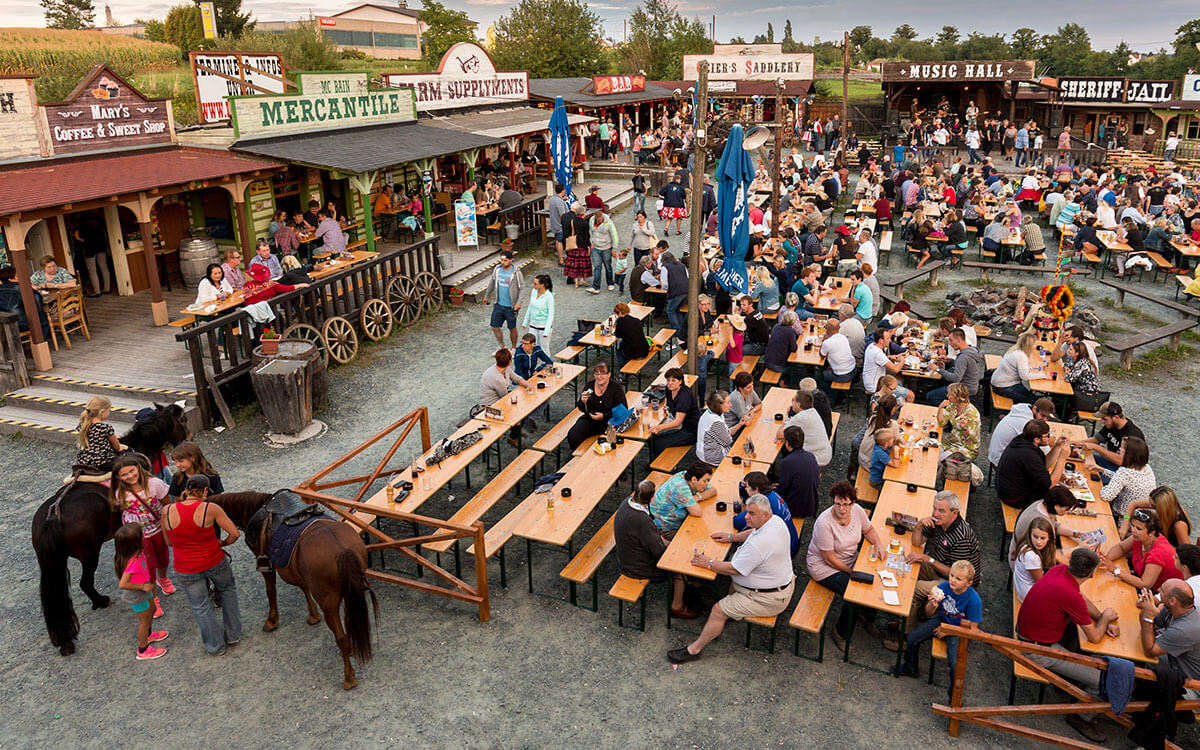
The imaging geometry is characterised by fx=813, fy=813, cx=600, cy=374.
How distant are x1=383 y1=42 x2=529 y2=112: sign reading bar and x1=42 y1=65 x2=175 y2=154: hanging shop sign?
821 cm

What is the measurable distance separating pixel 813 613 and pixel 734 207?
619cm

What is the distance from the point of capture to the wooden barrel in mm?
11125

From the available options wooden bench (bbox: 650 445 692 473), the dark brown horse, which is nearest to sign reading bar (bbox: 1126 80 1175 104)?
wooden bench (bbox: 650 445 692 473)

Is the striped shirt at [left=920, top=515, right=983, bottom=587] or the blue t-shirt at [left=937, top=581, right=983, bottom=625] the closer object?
the blue t-shirt at [left=937, top=581, right=983, bottom=625]

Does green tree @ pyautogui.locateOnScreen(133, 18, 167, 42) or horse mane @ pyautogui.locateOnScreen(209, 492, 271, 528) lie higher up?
green tree @ pyautogui.locateOnScreen(133, 18, 167, 42)

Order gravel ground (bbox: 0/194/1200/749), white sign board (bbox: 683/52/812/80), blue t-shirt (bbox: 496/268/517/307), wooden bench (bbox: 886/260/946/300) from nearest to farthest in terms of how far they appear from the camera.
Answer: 1. gravel ground (bbox: 0/194/1200/749)
2. blue t-shirt (bbox: 496/268/517/307)
3. wooden bench (bbox: 886/260/946/300)
4. white sign board (bbox: 683/52/812/80)

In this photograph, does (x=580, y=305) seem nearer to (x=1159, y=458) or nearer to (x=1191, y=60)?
(x=1159, y=458)

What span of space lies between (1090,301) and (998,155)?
2412 cm

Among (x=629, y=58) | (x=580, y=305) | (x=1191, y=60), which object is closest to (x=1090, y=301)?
(x=580, y=305)

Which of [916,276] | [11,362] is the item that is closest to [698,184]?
[916,276]

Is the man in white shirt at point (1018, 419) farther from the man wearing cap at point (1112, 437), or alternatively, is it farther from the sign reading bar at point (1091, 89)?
the sign reading bar at point (1091, 89)

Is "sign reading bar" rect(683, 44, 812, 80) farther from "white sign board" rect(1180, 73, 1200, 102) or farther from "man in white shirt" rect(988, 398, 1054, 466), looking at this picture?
"man in white shirt" rect(988, 398, 1054, 466)

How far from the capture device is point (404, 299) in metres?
14.9

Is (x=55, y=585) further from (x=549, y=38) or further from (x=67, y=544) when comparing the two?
(x=549, y=38)
